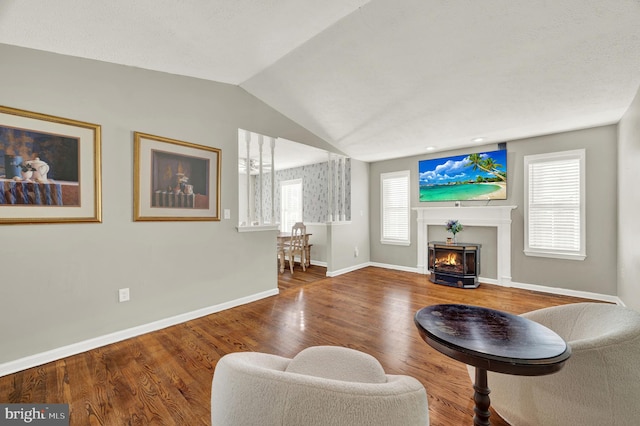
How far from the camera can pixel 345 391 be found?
74 centimetres

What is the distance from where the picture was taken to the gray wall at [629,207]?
8.50 ft

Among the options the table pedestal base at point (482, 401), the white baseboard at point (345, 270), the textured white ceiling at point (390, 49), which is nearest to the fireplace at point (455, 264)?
the white baseboard at point (345, 270)

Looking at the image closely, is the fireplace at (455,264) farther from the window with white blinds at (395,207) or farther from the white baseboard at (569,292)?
the window with white blinds at (395,207)

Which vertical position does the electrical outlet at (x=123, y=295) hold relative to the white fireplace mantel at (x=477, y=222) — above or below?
below

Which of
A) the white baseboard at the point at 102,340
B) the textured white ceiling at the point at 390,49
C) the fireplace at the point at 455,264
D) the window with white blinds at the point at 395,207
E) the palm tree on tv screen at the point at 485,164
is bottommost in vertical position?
the white baseboard at the point at 102,340

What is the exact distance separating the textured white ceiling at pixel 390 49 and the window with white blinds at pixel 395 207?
1.98m

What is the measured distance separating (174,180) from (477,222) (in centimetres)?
463

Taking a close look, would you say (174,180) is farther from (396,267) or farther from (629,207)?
(629,207)

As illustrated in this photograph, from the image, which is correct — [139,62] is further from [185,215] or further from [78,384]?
[78,384]

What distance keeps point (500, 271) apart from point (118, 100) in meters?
5.60

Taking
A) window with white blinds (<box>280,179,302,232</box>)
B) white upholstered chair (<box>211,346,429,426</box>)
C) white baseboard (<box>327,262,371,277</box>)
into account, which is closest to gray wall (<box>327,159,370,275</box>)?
white baseboard (<box>327,262,371,277</box>)

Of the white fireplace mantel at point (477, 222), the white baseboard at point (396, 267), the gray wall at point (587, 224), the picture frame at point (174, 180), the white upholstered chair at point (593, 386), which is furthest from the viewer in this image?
the white baseboard at point (396, 267)

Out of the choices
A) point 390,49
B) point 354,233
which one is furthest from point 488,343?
point 354,233

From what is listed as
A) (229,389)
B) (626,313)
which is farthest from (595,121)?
(229,389)
